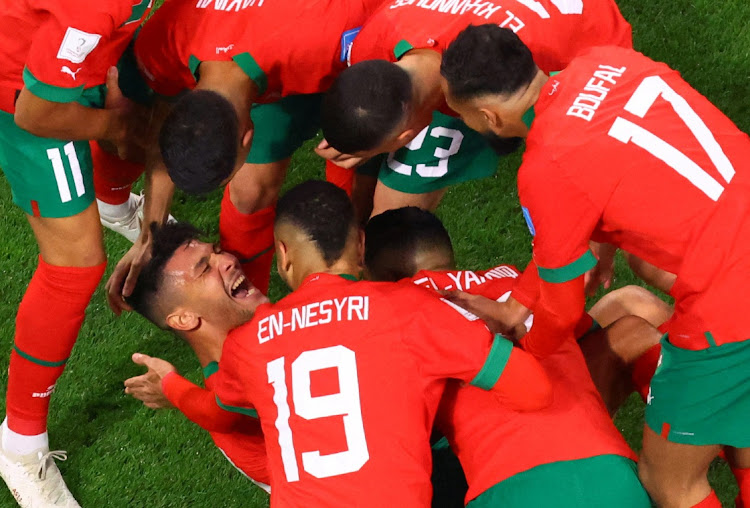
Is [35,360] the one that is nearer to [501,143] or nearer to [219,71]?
[219,71]

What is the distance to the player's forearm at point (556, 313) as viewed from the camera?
2.57 metres

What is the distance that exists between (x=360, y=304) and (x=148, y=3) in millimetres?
1080

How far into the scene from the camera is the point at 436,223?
3.26m

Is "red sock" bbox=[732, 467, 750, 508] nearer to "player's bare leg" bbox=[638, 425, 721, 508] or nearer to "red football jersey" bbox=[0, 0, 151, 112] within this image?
"player's bare leg" bbox=[638, 425, 721, 508]

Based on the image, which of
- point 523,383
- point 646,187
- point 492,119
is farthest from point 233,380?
point 646,187

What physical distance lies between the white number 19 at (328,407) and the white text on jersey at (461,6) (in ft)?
3.85

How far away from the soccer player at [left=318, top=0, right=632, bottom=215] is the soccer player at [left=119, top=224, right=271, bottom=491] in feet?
→ 1.70

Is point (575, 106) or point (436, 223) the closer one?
point (575, 106)

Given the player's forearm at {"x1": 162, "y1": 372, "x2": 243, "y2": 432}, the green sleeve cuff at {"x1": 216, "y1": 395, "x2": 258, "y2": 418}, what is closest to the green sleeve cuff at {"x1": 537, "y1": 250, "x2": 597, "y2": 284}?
the green sleeve cuff at {"x1": 216, "y1": 395, "x2": 258, "y2": 418}

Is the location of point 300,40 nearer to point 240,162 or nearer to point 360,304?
point 240,162

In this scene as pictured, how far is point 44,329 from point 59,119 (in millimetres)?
746

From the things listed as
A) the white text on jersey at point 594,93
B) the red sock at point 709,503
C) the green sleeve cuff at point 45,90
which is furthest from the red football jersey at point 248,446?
the white text on jersey at point 594,93

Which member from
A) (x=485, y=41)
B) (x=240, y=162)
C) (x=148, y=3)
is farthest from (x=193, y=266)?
(x=485, y=41)

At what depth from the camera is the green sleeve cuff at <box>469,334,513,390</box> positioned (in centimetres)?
251
